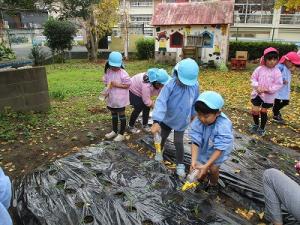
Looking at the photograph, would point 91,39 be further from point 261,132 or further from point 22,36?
point 261,132

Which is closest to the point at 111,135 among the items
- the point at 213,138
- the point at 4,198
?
the point at 213,138

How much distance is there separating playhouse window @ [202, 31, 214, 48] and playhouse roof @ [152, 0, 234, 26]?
53cm

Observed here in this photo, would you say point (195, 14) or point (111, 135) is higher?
point (195, 14)

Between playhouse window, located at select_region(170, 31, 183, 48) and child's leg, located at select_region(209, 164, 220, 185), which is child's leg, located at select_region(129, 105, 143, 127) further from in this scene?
playhouse window, located at select_region(170, 31, 183, 48)

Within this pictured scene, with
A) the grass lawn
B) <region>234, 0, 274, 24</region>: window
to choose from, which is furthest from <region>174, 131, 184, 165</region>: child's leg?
<region>234, 0, 274, 24</region>: window

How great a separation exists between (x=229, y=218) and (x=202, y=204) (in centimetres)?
27

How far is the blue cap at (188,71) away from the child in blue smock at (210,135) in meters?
0.40

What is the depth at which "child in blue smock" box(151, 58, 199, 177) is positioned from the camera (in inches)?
118

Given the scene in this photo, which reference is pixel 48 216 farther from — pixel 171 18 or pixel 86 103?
pixel 171 18

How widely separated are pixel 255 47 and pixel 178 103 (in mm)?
14309

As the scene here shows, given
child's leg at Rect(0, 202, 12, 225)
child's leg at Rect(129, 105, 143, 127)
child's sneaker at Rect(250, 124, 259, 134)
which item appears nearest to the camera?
child's leg at Rect(0, 202, 12, 225)

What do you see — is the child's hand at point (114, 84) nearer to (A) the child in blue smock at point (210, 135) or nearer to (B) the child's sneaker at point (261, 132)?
(A) the child in blue smock at point (210, 135)

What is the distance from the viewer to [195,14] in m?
13.6

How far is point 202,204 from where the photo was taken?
269 centimetres
